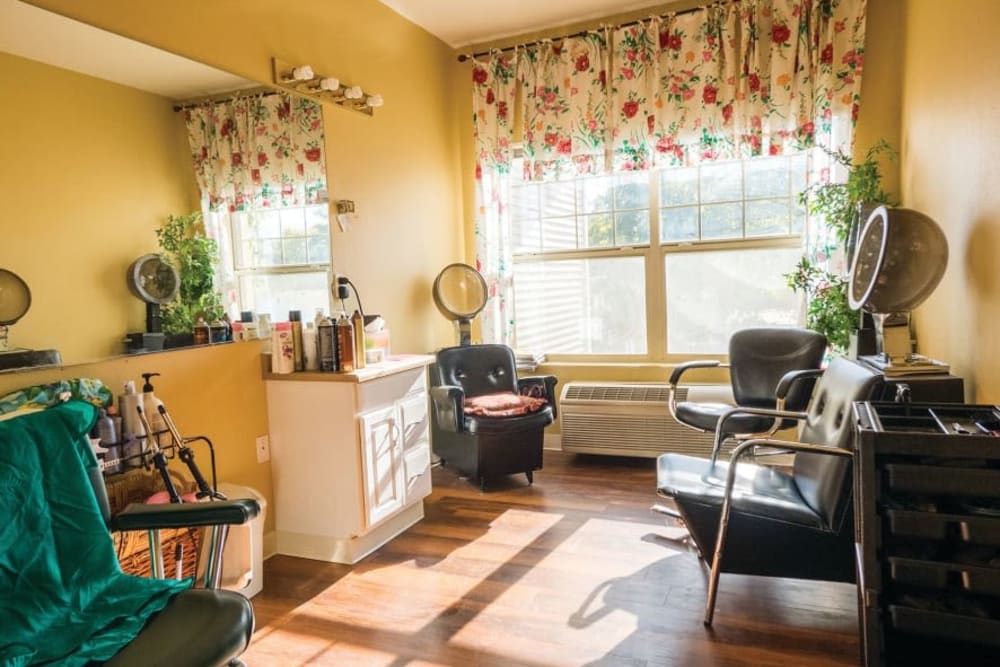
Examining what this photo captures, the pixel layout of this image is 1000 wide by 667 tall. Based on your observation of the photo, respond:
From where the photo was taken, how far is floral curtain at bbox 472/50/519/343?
13.8ft

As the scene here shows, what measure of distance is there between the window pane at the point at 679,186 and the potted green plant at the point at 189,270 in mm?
2724

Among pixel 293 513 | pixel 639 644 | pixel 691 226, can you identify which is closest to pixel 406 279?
pixel 293 513

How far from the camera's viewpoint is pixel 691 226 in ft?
13.1

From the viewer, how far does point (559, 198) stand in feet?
14.1

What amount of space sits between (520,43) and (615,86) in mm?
749

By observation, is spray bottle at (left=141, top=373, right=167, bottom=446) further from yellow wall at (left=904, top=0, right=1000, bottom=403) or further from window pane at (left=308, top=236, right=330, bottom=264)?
yellow wall at (left=904, top=0, right=1000, bottom=403)

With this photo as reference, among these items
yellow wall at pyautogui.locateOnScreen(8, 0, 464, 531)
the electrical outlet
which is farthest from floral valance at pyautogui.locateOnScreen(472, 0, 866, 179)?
the electrical outlet

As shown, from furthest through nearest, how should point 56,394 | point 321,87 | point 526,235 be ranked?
point 526,235
point 321,87
point 56,394

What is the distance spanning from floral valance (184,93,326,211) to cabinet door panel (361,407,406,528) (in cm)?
106

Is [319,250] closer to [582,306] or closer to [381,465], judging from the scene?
[381,465]

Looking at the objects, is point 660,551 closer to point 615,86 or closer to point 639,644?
point 639,644

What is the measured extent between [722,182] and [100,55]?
10.6ft

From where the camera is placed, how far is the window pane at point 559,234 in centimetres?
429

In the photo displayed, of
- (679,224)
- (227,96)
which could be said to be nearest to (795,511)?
(679,224)
